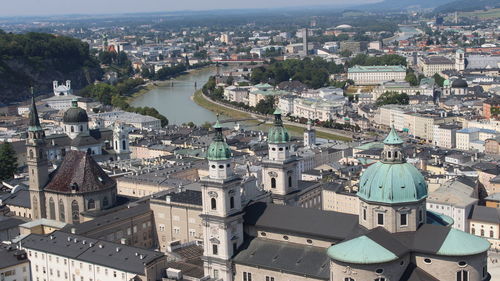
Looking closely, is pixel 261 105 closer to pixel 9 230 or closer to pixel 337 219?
pixel 9 230

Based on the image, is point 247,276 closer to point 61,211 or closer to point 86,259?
point 86,259

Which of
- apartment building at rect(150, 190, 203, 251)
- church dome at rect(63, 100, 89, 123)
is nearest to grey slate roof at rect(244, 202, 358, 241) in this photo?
apartment building at rect(150, 190, 203, 251)

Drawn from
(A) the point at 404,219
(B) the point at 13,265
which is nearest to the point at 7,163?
(B) the point at 13,265

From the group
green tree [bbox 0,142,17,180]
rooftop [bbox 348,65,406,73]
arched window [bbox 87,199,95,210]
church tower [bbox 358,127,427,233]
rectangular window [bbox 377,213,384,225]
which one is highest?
church tower [bbox 358,127,427,233]

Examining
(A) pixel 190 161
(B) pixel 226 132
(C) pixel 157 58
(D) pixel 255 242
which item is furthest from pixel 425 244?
(C) pixel 157 58

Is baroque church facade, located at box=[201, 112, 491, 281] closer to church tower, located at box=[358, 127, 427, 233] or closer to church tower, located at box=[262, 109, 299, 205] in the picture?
→ church tower, located at box=[358, 127, 427, 233]

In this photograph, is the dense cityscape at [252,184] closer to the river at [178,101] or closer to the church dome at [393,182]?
the church dome at [393,182]
